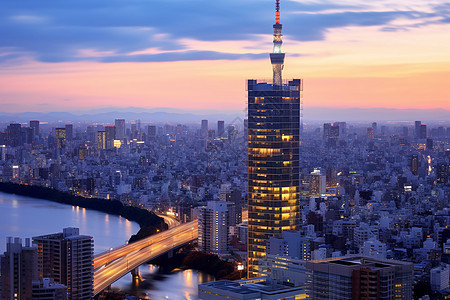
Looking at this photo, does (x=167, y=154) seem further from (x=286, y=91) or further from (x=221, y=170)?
(x=286, y=91)

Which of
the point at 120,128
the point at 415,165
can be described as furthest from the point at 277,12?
the point at 120,128

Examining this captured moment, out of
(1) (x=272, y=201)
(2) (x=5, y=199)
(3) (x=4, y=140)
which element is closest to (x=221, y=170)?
(2) (x=5, y=199)

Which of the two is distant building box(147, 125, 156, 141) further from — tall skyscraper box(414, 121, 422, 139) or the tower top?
the tower top

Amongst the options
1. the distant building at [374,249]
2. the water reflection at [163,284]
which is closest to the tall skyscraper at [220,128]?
the water reflection at [163,284]

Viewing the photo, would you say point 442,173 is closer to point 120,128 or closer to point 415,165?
point 415,165

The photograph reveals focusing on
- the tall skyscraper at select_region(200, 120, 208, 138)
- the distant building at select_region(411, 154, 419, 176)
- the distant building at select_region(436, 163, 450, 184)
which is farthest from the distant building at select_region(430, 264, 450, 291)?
the tall skyscraper at select_region(200, 120, 208, 138)

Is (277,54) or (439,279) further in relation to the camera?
(277,54)
